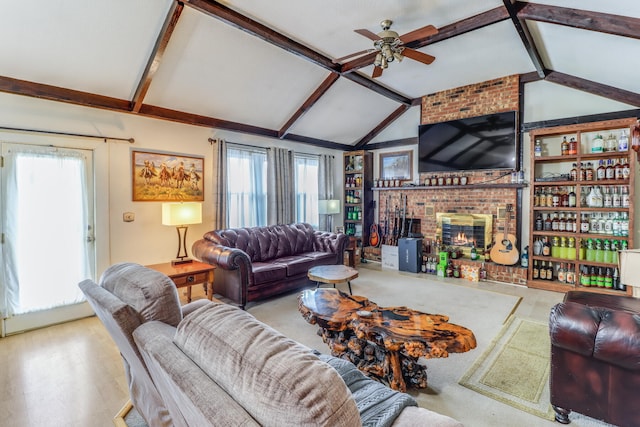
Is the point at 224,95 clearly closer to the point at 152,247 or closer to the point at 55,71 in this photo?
the point at 55,71

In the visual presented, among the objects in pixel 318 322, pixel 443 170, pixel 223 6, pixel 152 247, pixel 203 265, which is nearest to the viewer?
pixel 318 322

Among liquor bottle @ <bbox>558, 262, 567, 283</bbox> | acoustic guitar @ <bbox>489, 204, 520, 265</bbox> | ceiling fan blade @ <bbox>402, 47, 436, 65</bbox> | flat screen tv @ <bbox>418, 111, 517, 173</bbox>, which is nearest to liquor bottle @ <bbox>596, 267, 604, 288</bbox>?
liquor bottle @ <bbox>558, 262, 567, 283</bbox>

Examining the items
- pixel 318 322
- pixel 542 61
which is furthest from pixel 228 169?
pixel 542 61

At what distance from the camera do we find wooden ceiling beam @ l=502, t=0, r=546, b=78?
320 cm

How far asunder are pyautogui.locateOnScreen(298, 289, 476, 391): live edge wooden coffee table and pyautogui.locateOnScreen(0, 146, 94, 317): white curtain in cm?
295

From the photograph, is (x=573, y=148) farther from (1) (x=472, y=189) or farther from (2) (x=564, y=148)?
(1) (x=472, y=189)

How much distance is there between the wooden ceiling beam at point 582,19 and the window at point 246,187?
13.5 feet

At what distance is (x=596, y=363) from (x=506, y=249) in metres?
3.71

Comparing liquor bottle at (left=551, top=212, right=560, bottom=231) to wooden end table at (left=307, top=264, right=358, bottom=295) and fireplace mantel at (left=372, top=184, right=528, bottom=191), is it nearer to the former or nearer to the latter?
fireplace mantel at (left=372, top=184, right=528, bottom=191)

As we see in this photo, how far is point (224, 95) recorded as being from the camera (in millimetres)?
4574

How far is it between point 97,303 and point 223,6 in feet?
10.1

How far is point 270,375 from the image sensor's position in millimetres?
753

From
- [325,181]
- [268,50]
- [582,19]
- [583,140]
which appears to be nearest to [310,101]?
[268,50]

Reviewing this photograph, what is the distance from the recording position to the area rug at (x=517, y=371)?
2193 millimetres
